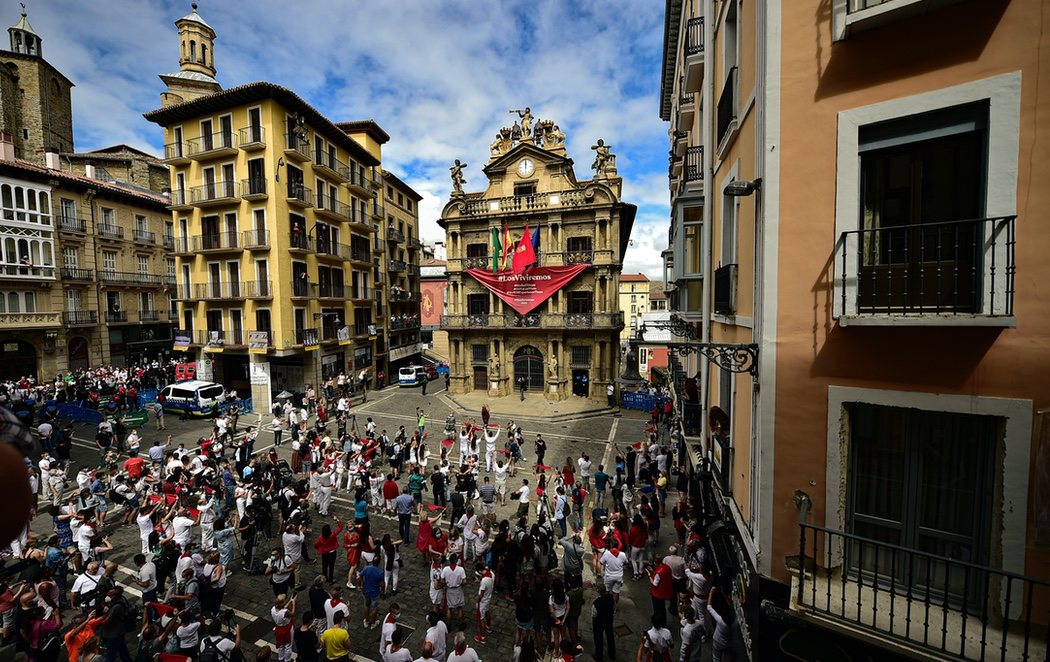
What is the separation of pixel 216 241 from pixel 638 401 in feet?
93.0

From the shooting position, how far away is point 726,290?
23.4ft

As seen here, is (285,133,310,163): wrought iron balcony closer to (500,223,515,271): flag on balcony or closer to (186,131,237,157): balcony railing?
(186,131,237,157): balcony railing

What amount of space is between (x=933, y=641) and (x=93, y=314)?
45914mm

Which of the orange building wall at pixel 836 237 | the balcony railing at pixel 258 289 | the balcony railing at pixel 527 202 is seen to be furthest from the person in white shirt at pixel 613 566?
the balcony railing at pixel 258 289

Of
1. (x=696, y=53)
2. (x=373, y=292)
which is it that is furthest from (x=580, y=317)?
(x=696, y=53)

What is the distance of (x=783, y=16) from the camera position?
4961 mm

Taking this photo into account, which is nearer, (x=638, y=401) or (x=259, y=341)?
(x=259, y=341)

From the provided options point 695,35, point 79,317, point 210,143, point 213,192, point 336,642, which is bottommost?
point 336,642

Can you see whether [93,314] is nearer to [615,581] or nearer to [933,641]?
[615,581]

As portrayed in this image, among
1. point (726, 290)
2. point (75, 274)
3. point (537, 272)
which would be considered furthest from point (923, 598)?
point (75, 274)

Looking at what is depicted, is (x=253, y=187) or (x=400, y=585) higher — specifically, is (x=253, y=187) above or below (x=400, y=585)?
above

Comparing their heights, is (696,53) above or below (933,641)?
above

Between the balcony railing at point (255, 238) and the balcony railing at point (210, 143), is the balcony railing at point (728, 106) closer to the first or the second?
the balcony railing at point (255, 238)

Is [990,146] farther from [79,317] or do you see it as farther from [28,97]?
[28,97]
